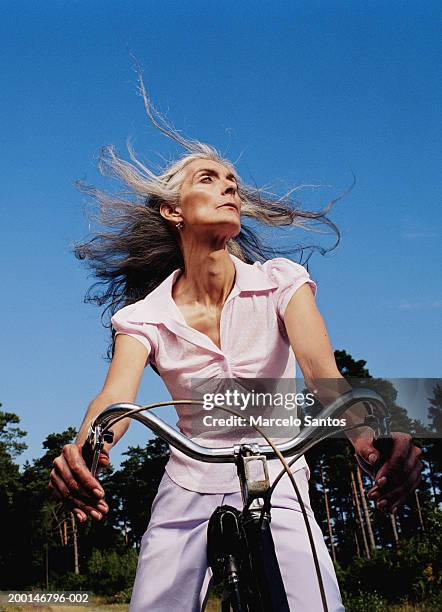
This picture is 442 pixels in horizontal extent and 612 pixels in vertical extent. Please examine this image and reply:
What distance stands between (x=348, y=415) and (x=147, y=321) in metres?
0.74

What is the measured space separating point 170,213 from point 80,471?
1.50 metres

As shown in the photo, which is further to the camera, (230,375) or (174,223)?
(174,223)

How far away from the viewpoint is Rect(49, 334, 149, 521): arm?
109 centimetres

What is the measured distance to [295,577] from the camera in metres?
1.37

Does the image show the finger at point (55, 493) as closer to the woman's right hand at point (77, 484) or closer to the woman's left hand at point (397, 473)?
the woman's right hand at point (77, 484)

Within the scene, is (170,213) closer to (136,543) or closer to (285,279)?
(285,279)

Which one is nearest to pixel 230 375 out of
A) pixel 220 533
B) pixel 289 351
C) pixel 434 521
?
pixel 289 351

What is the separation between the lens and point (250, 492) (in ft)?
3.38

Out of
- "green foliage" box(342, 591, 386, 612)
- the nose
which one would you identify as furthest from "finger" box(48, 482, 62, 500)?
"green foliage" box(342, 591, 386, 612)

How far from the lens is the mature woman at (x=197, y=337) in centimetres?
136

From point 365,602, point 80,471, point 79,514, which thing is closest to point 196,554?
point 79,514

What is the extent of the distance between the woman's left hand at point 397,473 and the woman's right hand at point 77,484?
1.29ft

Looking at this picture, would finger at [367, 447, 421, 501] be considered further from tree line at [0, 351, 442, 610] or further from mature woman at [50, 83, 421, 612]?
tree line at [0, 351, 442, 610]

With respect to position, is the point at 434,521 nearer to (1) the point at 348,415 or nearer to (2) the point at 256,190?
(2) the point at 256,190
